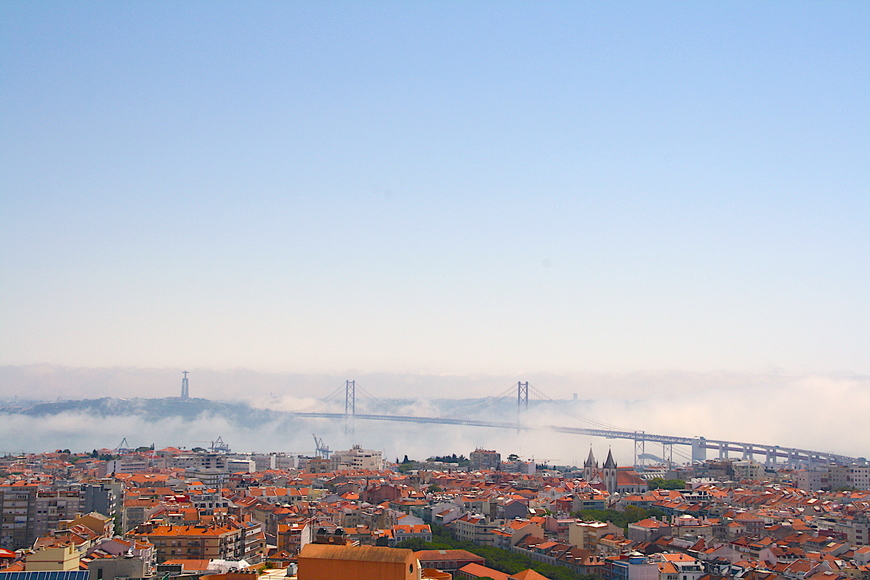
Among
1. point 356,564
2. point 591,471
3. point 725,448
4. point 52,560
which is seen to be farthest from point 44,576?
point 725,448

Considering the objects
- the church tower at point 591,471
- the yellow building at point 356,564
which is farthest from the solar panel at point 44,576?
the church tower at point 591,471

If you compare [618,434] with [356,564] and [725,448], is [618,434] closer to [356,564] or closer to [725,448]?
[725,448]

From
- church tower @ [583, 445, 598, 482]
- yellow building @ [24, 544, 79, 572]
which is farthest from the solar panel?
church tower @ [583, 445, 598, 482]

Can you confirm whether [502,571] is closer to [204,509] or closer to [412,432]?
[204,509]

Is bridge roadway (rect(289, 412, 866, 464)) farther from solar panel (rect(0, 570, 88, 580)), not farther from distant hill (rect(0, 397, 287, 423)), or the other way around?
solar panel (rect(0, 570, 88, 580))

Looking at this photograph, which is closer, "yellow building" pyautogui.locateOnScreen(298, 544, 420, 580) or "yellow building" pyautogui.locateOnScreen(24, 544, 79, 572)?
"yellow building" pyautogui.locateOnScreen(298, 544, 420, 580)

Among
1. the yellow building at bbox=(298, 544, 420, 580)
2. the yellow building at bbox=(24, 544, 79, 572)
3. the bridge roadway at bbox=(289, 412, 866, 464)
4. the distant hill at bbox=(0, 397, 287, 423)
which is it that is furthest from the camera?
the distant hill at bbox=(0, 397, 287, 423)

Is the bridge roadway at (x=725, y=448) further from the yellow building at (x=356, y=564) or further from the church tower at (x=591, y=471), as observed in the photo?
the yellow building at (x=356, y=564)

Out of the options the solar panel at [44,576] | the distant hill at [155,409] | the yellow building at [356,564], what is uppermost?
the yellow building at [356,564]
